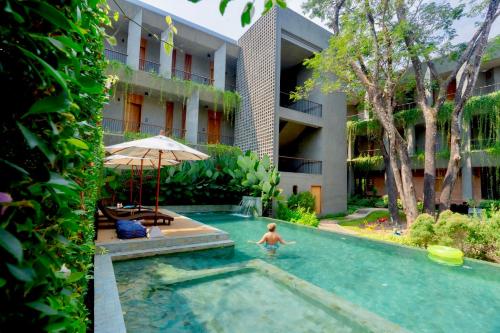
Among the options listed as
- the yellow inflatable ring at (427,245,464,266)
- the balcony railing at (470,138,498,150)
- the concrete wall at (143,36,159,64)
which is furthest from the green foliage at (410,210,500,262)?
the concrete wall at (143,36,159,64)

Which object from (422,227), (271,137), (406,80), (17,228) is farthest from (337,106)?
(17,228)

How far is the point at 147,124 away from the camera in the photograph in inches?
694

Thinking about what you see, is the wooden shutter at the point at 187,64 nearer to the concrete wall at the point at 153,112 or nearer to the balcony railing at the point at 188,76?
the balcony railing at the point at 188,76

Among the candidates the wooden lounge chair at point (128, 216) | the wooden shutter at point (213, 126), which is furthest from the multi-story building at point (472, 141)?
the wooden lounge chair at point (128, 216)

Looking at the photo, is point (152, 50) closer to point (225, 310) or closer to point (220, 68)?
point (220, 68)

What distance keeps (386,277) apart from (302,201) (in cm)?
958

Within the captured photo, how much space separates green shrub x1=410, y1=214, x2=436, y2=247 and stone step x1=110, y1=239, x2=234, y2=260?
227 inches

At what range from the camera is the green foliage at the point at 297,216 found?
495 inches

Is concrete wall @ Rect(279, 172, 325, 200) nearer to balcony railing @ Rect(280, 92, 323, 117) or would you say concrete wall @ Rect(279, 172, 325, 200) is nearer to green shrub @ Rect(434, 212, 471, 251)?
balcony railing @ Rect(280, 92, 323, 117)

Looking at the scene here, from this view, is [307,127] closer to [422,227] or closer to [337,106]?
[337,106]

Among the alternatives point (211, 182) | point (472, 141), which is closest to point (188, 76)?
point (211, 182)

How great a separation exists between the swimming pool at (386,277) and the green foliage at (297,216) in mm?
3874

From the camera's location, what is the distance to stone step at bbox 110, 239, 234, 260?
5.68 meters

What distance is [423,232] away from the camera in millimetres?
7922
